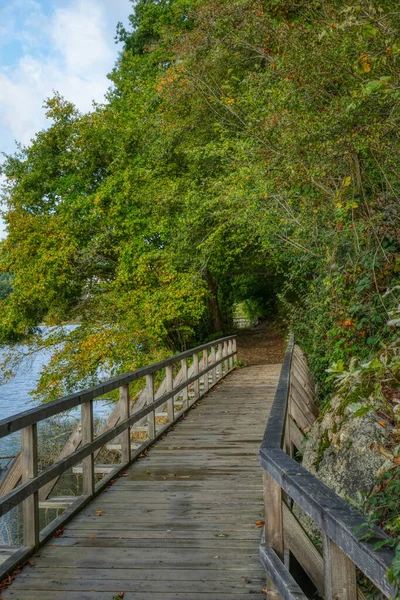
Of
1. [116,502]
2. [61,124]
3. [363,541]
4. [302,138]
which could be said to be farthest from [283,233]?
[61,124]

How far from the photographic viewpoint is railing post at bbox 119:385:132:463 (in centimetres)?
629

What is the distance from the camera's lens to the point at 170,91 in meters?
16.5

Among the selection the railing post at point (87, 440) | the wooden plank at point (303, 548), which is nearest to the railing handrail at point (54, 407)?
the railing post at point (87, 440)

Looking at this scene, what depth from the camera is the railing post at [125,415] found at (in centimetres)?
629

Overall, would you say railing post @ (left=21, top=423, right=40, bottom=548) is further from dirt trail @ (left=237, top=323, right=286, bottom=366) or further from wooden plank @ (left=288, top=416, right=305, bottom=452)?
dirt trail @ (left=237, top=323, right=286, bottom=366)

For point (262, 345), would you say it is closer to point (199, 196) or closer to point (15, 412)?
point (199, 196)

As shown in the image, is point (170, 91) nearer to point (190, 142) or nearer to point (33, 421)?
point (190, 142)

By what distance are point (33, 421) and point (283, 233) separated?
7.46m

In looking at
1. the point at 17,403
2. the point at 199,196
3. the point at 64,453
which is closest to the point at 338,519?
the point at 64,453

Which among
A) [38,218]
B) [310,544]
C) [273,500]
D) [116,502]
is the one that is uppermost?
[38,218]

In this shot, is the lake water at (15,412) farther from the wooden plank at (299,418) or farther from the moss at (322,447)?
the moss at (322,447)

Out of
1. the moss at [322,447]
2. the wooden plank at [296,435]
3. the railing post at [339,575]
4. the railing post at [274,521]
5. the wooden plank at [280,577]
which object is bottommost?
the wooden plank at [296,435]

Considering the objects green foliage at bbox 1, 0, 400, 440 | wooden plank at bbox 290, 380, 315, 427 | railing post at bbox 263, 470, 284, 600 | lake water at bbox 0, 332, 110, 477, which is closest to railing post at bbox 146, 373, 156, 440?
wooden plank at bbox 290, 380, 315, 427

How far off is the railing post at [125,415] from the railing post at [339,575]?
4546mm
